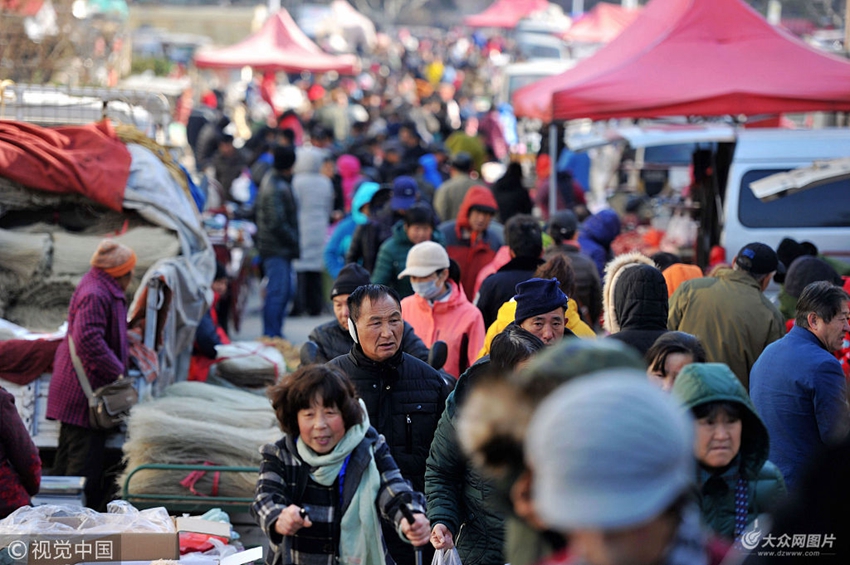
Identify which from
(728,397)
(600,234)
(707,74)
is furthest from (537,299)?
(707,74)

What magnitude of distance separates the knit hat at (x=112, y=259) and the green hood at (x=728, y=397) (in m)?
4.43

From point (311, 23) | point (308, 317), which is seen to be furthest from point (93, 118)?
point (311, 23)

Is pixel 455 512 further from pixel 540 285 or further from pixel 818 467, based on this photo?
pixel 818 467

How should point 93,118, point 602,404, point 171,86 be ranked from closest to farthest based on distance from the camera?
point 602,404, point 93,118, point 171,86

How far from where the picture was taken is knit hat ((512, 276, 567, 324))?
513 centimetres

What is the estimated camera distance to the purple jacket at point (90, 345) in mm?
6941

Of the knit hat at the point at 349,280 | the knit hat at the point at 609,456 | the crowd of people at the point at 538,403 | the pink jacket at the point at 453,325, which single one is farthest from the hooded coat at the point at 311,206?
the knit hat at the point at 609,456

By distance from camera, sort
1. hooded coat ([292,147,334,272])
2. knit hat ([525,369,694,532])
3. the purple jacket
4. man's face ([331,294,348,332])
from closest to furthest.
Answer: knit hat ([525,369,694,532]), man's face ([331,294,348,332]), the purple jacket, hooded coat ([292,147,334,272])

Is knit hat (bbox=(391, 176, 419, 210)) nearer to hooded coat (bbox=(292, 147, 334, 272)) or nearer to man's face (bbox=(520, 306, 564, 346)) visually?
hooded coat (bbox=(292, 147, 334, 272))

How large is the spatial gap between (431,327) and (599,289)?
1751 mm

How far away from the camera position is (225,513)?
21.2 feet

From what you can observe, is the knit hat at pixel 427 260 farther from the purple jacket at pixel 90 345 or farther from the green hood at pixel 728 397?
the green hood at pixel 728 397

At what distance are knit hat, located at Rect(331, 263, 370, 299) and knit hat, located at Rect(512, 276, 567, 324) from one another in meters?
1.46

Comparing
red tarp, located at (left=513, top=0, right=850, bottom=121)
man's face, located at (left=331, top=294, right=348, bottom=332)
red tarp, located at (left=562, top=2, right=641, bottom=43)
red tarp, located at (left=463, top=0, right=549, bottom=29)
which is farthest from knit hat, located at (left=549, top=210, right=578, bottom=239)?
red tarp, located at (left=463, top=0, right=549, bottom=29)
